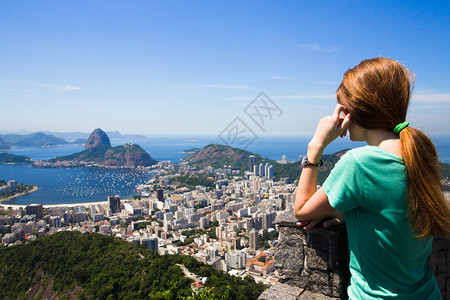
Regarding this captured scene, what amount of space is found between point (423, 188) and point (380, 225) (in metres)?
0.11

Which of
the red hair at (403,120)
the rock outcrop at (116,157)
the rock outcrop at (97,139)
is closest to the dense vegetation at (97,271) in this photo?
the red hair at (403,120)

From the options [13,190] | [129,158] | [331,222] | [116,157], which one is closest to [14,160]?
[116,157]

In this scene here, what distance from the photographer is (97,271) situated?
9781mm

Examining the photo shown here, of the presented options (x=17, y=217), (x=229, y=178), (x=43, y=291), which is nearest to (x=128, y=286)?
(x=43, y=291)

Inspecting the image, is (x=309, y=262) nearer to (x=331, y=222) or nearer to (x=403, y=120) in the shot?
(x=331, y=222)

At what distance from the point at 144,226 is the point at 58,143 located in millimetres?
88266

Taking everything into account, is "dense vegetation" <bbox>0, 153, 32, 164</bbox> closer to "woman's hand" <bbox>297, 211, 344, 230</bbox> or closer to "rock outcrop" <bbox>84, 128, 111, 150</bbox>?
"rock outcrop" <bbox>84, 128, 111, 150</bbox>

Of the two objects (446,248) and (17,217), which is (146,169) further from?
(446,248)

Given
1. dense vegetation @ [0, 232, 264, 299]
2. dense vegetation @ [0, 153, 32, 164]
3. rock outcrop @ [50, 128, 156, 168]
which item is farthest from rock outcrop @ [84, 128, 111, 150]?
dense vegetation @ [0, 232, 264, 299]

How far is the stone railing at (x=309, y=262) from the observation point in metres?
0.93

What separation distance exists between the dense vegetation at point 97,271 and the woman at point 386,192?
748 centimetres

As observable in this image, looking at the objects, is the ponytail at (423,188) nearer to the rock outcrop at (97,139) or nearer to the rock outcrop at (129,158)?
the rock outcrop at (129,158)

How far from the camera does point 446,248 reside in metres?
1.21

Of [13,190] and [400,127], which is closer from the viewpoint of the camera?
A: [400,127]
